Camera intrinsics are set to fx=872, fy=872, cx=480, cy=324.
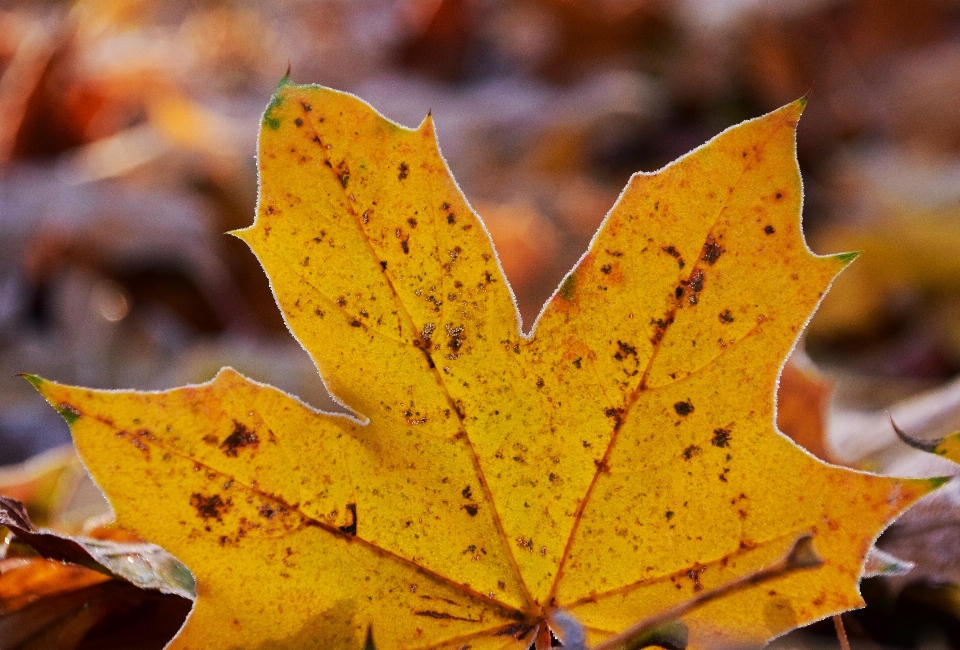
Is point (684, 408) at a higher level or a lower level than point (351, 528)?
higher

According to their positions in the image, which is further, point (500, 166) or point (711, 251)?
point (500, 166)

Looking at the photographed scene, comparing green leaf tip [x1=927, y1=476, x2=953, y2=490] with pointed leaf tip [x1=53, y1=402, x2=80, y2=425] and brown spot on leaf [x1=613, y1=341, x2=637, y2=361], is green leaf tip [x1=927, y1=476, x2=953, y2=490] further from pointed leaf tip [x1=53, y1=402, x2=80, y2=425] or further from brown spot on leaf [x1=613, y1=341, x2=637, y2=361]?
pointed leaf tip [x1=53, y1=402, x2=80, y2=425]

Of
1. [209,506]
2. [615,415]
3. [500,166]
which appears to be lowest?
[209,506]

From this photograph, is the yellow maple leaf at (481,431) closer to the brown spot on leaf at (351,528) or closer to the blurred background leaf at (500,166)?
the brown spot on leaf at (351,528)

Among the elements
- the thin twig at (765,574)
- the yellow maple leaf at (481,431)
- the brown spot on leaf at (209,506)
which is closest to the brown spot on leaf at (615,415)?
the yellow maple leaf at (481,431)

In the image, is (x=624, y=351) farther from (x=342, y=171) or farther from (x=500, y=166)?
(x=500, y=166)

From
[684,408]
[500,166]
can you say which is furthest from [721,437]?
[500,166]

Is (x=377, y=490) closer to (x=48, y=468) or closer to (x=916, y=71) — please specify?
(x=48, y=468)

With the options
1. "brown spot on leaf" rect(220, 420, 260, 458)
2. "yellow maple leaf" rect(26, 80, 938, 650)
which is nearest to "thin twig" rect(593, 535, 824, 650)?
"yellow maple leaf" rect(26, 80, 938, 650)
